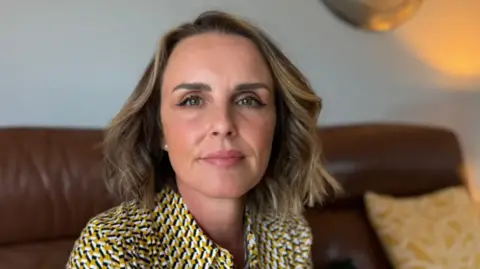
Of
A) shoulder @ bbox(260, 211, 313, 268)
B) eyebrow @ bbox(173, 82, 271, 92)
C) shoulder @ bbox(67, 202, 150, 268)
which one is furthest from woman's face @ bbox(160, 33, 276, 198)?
shoulder @ bbox(260, 211, 313, 268)

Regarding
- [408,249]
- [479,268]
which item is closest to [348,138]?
[408,249]

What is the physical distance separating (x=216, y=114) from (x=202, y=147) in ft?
0.24

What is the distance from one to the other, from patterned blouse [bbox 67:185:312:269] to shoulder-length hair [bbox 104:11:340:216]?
0.15ft

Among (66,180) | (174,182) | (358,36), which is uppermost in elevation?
(358,36)

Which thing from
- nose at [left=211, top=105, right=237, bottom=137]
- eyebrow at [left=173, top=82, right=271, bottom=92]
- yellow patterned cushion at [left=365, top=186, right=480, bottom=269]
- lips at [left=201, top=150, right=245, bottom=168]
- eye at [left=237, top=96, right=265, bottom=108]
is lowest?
yellow patterned cushion at [left=365, top=186, right=480, bottom=269]

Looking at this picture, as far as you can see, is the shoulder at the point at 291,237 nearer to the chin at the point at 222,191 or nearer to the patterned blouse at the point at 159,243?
the patterned blouse at the point at 159,243

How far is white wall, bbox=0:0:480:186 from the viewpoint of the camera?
201 centimetres

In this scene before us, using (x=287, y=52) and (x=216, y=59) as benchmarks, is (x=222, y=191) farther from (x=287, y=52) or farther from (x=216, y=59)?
(x=287, y=52)

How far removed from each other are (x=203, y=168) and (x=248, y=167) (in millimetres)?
96

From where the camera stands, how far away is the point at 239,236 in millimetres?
1479

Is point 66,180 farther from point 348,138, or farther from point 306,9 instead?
point 306,9

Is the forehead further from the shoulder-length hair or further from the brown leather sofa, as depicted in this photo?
the brown leather sofa

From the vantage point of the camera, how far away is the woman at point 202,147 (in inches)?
50.3

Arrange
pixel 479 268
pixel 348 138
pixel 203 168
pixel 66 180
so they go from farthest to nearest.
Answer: pixel 348 138, pixel 479 268, pixel 66 180, pixel 203 168
